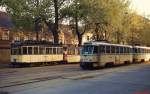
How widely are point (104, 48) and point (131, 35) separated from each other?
35.5 meters

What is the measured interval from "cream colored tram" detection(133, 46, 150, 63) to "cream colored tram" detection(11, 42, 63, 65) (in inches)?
486

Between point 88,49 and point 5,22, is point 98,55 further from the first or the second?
point 5,22

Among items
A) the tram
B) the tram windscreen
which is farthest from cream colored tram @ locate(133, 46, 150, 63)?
the tram windscreen

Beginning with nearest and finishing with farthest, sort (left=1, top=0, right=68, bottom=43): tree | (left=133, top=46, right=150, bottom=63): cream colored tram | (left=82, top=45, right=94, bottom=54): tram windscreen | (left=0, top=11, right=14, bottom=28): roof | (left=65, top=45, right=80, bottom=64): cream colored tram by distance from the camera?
(left=82, top=45, right=94, bottom=54): tram windscreen, (left=1, top=0, right=68, bottom=43): tree, (left=65, top=45, right=80, bottom=64): cream colored tram, (left=133, top=46, right=150, bottom=63): cream colored tram, (left=0, top=11, right=14, bottom=28): roof

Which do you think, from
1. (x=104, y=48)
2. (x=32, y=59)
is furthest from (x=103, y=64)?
(x=32, y=59)

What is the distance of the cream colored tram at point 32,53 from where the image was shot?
42.2m

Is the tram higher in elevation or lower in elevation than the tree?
lower

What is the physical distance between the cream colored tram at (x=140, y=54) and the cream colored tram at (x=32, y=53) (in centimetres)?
1234

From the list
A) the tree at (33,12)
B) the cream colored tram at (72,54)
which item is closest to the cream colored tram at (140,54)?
the cream colored tram at (72,54)

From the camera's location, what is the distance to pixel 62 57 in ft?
161

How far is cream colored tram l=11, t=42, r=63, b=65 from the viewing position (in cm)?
4225

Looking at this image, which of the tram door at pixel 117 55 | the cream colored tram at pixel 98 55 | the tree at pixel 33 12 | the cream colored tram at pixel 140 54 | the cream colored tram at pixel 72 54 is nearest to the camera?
the cream colored tram at pixel 98 55

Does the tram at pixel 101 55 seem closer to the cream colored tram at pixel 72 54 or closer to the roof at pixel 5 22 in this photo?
the cream colored tram at pixel 72 54

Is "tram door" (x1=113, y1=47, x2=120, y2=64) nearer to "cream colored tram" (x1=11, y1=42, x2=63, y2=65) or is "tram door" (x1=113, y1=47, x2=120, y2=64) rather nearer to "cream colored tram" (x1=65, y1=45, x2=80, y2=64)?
"cream colored tram" (x1=11, y1=42, x2=63, y2=65)
